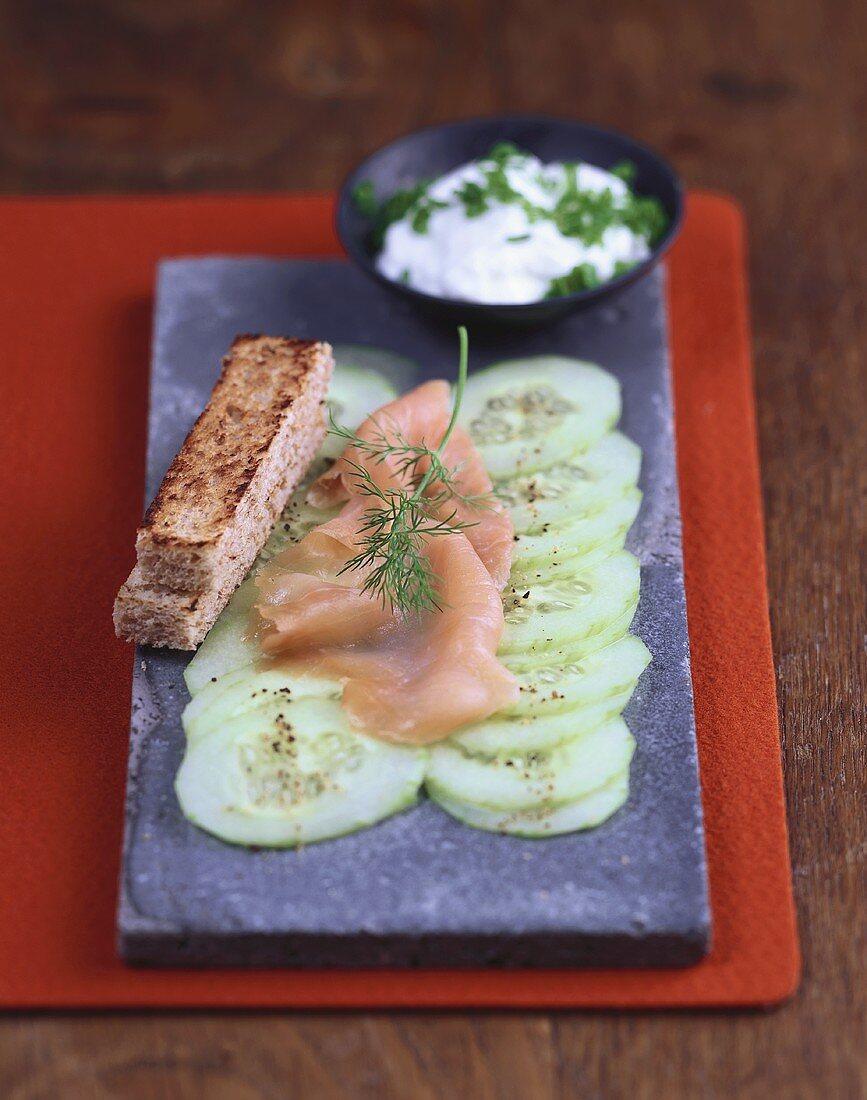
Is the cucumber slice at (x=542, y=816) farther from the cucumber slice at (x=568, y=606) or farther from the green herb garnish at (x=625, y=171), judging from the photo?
the green herb garnish at (x=625, y=171)

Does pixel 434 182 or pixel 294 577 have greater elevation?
pixel 434 182

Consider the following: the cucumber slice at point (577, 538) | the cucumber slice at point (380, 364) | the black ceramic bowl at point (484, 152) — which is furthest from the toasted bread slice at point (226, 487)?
the cucumber slice at point (577, 538)

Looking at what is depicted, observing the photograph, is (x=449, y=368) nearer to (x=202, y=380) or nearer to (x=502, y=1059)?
(x=202, y=380)

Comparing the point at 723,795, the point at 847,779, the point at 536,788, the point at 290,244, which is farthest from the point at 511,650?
the point at 290,244

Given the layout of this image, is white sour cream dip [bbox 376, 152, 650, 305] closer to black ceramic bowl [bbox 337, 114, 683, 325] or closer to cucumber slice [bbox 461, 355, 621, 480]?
black ceramic bowl [bbox 337, 114, 683, 325]

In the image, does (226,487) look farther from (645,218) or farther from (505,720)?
(645,218)
